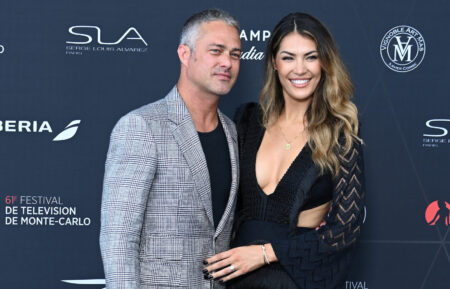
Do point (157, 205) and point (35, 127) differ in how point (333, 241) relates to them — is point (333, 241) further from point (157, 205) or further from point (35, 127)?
point (35, 127)

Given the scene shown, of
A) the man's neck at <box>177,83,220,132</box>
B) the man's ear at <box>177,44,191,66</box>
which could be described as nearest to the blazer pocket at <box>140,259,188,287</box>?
the man's neck at <box>177,83,220,132</box>

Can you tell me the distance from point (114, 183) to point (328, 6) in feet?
6.15

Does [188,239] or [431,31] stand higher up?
[431,31]

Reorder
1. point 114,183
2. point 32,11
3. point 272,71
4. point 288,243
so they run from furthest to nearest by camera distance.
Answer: point 32,11 < point 272,71 < point 288,243 < point 114,183

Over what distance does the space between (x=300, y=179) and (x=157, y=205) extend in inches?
22.5

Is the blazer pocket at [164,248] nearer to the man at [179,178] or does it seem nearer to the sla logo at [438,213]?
the man at [179,178]

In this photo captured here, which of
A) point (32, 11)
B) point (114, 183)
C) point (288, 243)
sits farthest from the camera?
point (32, 11)

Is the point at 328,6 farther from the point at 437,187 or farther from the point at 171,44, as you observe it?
the point at 437,187

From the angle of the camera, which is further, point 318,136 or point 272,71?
point 272,71

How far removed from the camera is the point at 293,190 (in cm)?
224

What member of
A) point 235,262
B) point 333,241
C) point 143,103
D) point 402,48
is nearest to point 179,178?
point 235,262

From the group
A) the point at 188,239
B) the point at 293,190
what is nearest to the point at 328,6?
the point at 293,190

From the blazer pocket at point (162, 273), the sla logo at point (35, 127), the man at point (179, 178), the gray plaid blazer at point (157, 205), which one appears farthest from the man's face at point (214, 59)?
the sla logo at point (35, 127)

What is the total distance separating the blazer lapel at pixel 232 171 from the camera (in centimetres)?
218
